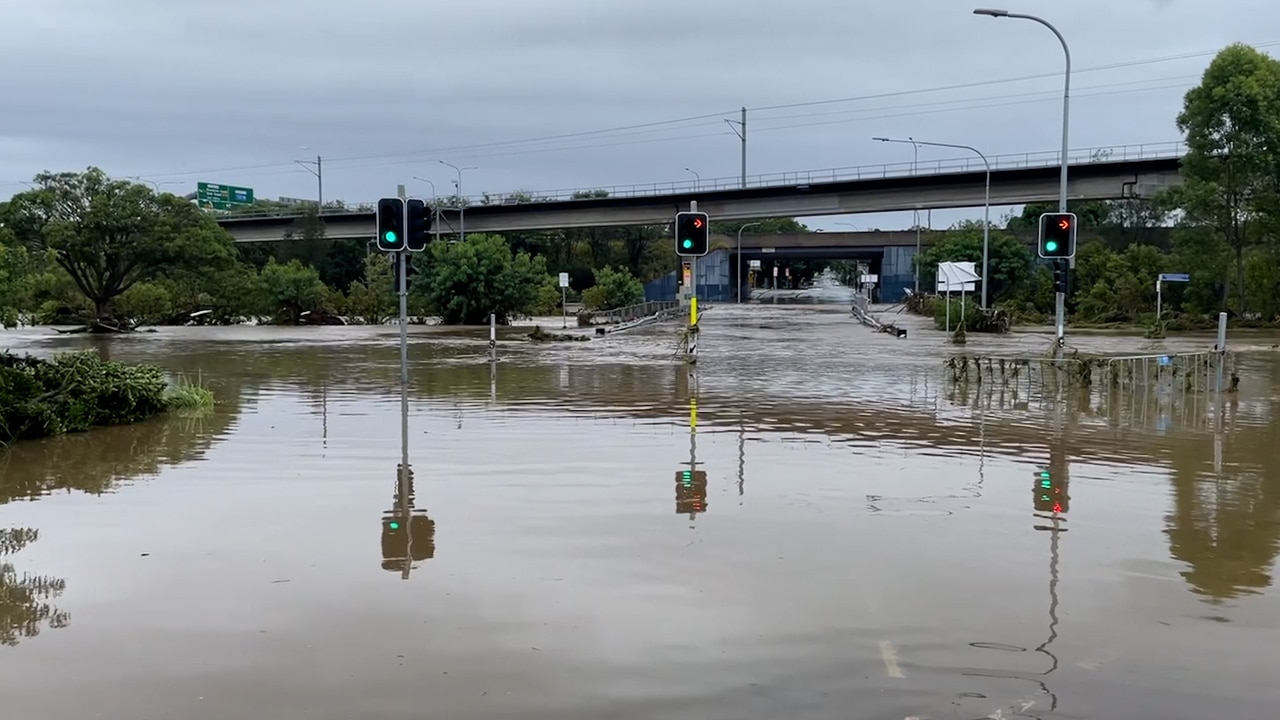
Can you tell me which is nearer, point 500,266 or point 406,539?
Result: point 406,539

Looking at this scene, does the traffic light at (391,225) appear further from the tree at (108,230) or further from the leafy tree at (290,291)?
the leafy tree at (290,291)

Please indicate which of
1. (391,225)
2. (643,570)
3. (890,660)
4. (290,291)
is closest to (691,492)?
(643,570)

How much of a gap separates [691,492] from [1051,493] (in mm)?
3542

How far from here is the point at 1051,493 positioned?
10.3m

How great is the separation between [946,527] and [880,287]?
355 feet

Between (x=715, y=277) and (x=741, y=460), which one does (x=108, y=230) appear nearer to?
(x=741, y=460)

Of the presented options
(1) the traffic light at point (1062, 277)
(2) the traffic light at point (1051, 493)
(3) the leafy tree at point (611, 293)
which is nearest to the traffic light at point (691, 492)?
(2) the traffic light at point (1051, 493)

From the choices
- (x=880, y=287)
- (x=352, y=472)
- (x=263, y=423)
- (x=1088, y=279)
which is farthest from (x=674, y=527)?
(x=880, y=287)

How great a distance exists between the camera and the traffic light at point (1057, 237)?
72.0 feet

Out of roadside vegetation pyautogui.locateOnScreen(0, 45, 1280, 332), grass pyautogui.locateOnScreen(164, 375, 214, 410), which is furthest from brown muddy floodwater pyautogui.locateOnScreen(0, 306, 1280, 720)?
roadside vegetation pyautogui.locateOnScreen(0, 45, 1280, 332)

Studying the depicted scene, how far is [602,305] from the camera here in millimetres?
Answer: 62312

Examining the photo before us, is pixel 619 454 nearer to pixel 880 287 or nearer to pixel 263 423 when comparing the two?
pixel 263 423

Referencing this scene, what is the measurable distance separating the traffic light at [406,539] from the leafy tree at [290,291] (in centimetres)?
5093

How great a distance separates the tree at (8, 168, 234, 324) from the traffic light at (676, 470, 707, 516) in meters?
44.5
